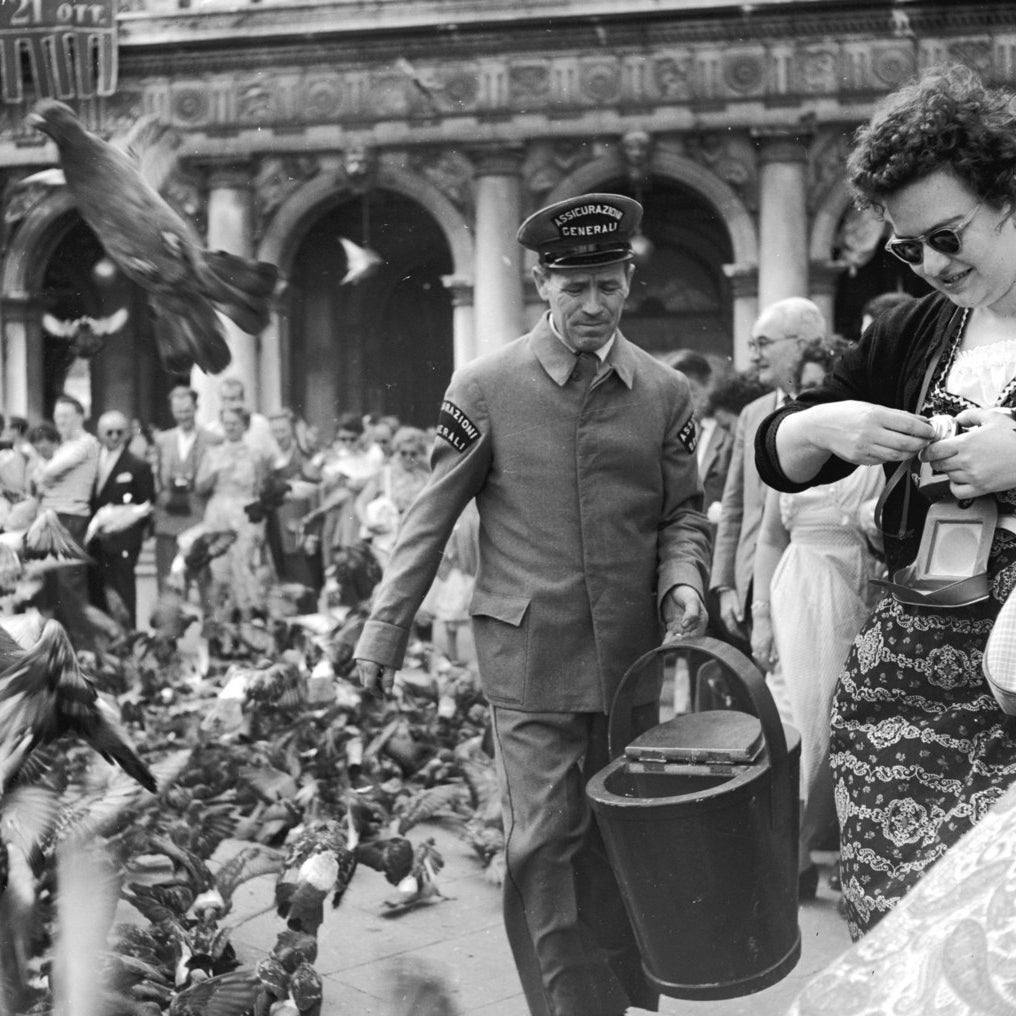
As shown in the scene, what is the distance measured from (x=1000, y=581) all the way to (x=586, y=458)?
133 centimetres

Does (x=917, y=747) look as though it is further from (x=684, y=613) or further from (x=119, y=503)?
(x=119, y=503)

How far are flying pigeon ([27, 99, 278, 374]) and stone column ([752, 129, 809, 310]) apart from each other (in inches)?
467

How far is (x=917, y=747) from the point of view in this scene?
2328 millimetres

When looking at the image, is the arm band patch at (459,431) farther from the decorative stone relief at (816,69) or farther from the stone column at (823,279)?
the stone column at (823,279)

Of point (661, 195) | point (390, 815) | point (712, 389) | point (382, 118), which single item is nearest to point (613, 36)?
point (382, 118)

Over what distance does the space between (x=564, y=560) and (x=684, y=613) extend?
28cm

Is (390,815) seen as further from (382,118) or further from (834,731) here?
(382,118)

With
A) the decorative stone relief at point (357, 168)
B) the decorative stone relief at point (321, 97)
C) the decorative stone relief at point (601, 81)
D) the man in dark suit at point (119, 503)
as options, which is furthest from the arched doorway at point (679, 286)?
the man in dark suit at point (119, 503)

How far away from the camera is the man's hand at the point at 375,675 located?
3.45 metres

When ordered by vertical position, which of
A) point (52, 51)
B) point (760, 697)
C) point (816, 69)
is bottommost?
point (760, 697)

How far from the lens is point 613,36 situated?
1255cm

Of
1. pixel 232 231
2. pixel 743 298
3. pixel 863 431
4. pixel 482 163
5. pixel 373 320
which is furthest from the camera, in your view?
pixel 373 320

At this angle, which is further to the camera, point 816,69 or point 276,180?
point 276,180

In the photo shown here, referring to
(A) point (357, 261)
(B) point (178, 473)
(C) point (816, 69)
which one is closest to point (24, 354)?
(B) point (178, 473)
